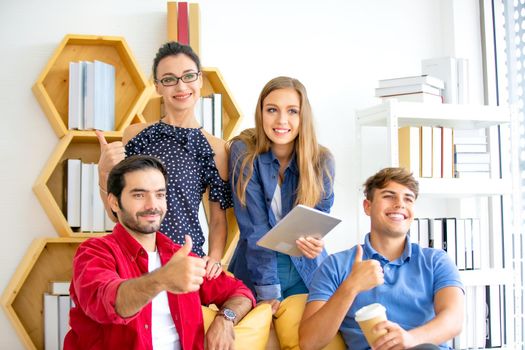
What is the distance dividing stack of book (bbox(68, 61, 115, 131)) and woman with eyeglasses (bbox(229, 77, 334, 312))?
0.95 meters

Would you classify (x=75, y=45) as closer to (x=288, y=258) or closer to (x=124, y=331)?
(x=288, y=258)

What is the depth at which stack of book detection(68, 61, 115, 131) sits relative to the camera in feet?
10.1

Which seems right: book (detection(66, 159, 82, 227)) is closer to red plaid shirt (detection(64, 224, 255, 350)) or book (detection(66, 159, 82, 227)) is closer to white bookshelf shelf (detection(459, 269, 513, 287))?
red plaid shirt (detection(64, 224, 255, 350))

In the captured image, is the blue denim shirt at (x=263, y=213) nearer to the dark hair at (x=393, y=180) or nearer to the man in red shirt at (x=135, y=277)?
the dark hair at (x=393, y=180)

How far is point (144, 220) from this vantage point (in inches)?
72.2

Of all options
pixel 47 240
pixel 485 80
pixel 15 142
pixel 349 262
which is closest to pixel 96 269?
pixel 349 262

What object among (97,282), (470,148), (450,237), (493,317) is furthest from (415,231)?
(97,282)

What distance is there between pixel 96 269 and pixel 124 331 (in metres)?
0.21

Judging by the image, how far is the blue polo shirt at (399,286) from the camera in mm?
2090

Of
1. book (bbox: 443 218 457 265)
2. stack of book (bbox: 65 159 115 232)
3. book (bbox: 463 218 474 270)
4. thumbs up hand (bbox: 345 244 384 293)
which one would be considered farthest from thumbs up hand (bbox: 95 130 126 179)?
book (bbox: 463 218 474 270)

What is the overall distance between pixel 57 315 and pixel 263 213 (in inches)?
51.9

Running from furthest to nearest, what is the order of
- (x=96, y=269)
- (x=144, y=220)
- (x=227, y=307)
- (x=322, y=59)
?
(x=322, y=59)
(x=227, y=307)
(x=144, y=220)
(x=96, y=269)

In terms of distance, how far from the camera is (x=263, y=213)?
2400mm

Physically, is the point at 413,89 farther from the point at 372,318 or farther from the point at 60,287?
the point at 60,287
